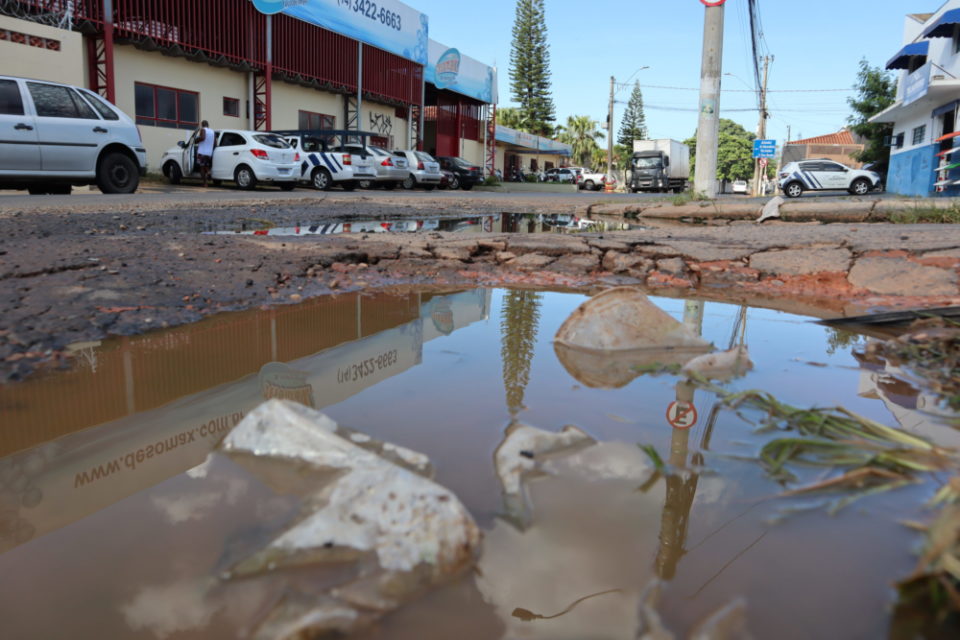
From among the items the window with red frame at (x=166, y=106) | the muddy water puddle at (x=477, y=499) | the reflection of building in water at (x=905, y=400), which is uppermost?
the window with red frame at (x=166, y=106)

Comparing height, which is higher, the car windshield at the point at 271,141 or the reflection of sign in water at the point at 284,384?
the car windshield at the point at 271,141

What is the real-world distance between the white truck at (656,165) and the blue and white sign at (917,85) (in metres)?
11.1

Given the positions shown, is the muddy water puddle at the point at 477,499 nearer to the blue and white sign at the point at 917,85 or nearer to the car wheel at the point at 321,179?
the car wheel at the point at 321,179

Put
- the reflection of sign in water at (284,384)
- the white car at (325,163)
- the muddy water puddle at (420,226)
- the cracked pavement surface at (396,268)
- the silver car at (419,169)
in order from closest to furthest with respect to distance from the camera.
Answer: the reflection of sign in water at (284,384) < the cracked pavement surface at (396,268) < the muddy water puddle at (420,226) < the white car at (325,163) < the silver car at (419,169)

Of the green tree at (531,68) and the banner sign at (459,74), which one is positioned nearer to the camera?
the banner sign at (459,74)

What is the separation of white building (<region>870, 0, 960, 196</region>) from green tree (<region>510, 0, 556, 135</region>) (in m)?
25.9

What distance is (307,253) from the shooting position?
176 inches

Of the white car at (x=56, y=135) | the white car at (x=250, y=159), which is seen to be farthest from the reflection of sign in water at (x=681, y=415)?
the white car at (x=250, y=159)

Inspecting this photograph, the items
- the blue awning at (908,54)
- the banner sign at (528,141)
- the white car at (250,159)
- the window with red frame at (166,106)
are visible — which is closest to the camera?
the white car at (250,159)

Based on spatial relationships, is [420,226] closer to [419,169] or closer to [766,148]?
[419,169]

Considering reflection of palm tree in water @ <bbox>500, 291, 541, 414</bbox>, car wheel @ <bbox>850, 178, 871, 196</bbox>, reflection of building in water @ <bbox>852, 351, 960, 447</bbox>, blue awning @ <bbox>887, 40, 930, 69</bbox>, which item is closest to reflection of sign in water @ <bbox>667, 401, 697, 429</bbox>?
reflection of palm tree in water @ <bbox>500, 291, 541, 414</bbox>

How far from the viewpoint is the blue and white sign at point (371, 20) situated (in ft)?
66.0

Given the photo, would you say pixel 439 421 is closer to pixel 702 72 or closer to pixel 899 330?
pixel 899 330

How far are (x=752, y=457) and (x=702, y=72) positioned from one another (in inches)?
454
